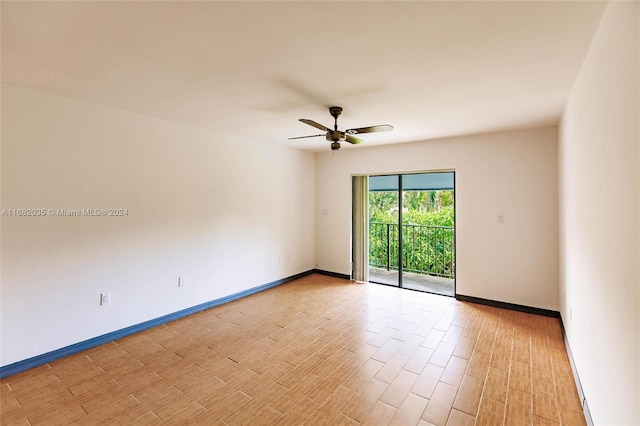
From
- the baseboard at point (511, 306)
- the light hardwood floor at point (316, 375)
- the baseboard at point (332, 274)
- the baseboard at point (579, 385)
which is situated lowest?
the light hardwood floor at point (316, 375)

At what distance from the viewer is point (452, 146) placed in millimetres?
4496

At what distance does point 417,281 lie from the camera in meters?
5.45

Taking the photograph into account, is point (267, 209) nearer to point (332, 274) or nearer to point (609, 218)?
point (332, 274)

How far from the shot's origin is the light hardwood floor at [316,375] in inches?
82.9

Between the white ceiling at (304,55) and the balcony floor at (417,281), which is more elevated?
the white ceiling at (304,55)

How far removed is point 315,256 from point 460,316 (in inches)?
116

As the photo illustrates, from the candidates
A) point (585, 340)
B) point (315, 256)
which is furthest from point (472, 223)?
point (315, 256)

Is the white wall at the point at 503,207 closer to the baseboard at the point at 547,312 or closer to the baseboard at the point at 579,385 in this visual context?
the baseboard at the point at 547,312

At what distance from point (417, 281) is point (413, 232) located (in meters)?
0.88

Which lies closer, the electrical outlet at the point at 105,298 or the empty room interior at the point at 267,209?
the empty room interior at the point at 267,209

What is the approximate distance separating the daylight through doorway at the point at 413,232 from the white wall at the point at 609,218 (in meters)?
2.63

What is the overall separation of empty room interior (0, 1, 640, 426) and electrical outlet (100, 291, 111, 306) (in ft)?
0.23

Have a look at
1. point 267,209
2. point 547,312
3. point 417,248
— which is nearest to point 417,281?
point 417,248

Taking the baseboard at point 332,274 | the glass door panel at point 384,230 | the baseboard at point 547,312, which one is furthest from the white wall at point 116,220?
the baseboard at point 547,312
